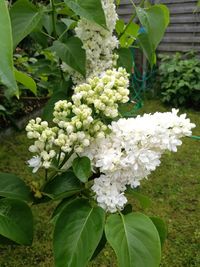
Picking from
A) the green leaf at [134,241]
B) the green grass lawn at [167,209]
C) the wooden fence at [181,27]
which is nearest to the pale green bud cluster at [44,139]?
the green leaf at [134,241]

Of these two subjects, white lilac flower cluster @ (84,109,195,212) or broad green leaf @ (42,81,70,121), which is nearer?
white lilac flower cluster @ (84,109,195,212)

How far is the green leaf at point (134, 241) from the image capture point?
1.95 feet

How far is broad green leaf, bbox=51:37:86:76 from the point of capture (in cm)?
94

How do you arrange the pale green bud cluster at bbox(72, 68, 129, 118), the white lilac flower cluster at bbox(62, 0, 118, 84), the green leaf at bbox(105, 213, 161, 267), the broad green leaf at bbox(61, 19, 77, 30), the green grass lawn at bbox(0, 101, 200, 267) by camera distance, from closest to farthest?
the green leaf at bbox(105, 213, 161, 267), the pale green bud cluster at bbox(72, 68, 129, 118), the white lilac flower cluster at bbox(62, 0, 118, 84), the broad green leaf at bbox(61, 19, 77, 30), the green grass lawn at bbox(0, 101, 200, 267)

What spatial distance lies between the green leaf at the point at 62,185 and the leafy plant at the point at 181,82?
4.11m

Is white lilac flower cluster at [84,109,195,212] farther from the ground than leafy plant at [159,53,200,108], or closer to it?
farther from the ground

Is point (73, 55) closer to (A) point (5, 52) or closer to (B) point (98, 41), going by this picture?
(B) point (98, 41)

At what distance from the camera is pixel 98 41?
3.09 feet

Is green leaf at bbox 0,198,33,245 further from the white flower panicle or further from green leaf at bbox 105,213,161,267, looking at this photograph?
the white flower panicle

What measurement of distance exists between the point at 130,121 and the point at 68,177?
0.15 m

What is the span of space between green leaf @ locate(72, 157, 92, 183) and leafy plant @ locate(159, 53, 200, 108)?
163 inches

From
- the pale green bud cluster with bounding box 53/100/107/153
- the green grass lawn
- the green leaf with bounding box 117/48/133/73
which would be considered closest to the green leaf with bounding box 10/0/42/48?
the pale green bud cluster with bounding box 53/100/107/153

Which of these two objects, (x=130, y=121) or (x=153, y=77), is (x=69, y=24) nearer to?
(x=130, y=121)

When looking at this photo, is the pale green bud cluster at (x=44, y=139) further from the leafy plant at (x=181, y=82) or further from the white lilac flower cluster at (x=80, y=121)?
the leafy plant at (x=181, y=82)
